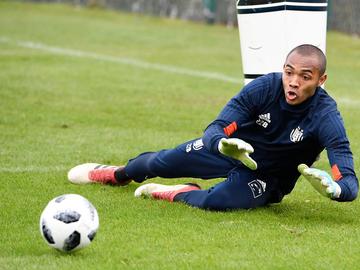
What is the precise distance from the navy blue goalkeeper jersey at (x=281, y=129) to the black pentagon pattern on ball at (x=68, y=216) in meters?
1.25


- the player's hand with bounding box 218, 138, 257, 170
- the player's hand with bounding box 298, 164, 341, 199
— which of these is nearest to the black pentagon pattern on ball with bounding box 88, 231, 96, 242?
the player's hand with bounding box 218, 138, 257, 170

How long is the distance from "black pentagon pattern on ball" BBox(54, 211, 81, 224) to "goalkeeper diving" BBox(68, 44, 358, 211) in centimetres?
110

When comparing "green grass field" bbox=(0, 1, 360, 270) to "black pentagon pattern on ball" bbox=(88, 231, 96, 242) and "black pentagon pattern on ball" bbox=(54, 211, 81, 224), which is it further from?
"black pentagon pattern on ball" bbox=(54, 211, 81, 224)

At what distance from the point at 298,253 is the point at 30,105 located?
733cm

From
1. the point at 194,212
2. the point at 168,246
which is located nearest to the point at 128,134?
the point at 194,212

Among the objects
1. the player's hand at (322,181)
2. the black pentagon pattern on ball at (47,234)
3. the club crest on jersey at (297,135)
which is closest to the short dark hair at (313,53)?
the club crest on jersey at (297,135)

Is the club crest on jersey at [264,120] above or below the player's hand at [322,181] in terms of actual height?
above

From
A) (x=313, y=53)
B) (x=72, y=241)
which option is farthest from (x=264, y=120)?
(x=72, y=241)

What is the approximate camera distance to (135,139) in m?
10.5

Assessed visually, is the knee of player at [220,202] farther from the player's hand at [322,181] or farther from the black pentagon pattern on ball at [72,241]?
the black pentagon pattern on ball at [72,241]

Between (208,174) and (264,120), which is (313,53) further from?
(208,174)

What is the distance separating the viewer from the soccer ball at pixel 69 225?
5.61 metres

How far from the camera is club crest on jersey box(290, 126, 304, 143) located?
686 centimetres

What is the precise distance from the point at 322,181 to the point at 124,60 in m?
12.6
